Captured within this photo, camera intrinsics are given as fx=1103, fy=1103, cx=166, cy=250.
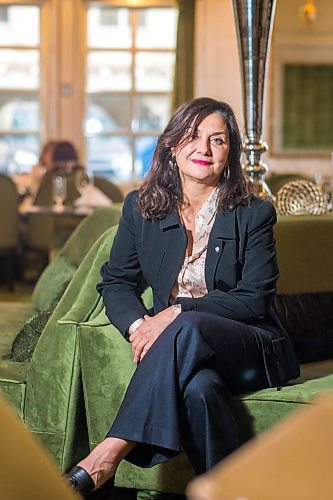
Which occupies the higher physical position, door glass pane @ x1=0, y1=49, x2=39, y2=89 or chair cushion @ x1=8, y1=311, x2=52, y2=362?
door glass pane @ x1=0, y1=49, x2=39, y2=89

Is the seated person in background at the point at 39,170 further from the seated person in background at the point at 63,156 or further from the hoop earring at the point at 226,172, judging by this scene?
the hoop earring at the point at 226,172

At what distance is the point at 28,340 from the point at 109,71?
6.29 metres

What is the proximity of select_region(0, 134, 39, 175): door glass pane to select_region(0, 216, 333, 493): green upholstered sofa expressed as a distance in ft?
20.4

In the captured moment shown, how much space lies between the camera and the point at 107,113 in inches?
381

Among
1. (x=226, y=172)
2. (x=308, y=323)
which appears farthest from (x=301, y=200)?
(x=226, y=172)

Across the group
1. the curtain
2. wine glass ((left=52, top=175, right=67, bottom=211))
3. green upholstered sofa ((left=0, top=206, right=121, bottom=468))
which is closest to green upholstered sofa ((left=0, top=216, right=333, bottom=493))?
green upholstered sofa ((left=0, top=206, right=121, bottom=468))

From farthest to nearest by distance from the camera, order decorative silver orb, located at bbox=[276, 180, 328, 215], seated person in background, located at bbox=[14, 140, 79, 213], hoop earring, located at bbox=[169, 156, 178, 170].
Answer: seated person in background, located at bbox=[14, 140, 79, 213] → decorative silver orb, located at bbox=[276, 180, 328, 215] → hoop earring, located at bbox=[169, 156, 178, 170]

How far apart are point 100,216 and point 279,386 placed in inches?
51.9

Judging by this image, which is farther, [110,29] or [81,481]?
[110,29]

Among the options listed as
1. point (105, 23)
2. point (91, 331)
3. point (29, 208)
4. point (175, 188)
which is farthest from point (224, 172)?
point (105, 23)

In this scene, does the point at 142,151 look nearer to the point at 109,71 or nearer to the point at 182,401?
the point at 109,71

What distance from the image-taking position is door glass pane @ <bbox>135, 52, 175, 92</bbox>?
9.59 m

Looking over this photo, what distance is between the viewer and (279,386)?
3.17 m

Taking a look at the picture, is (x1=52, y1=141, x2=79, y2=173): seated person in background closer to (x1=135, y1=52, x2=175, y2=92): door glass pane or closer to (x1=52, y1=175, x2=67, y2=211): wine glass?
(x1=52, y1=175, x2=67, y2=211): wine glass
